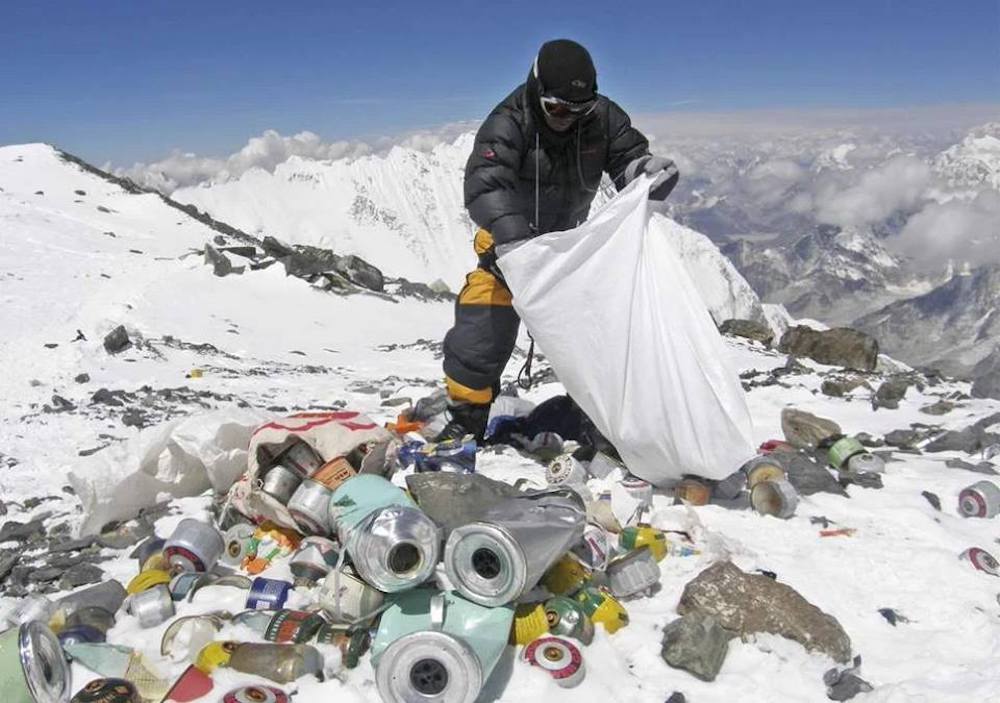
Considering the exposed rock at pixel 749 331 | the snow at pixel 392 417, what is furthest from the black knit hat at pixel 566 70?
the exposed rock at pixel 749 331

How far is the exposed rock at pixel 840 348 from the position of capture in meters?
13.7

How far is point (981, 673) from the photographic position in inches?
113

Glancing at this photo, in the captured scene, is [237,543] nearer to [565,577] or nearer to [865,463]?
[565,577]

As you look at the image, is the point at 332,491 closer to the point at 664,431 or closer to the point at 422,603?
the point at 422,603

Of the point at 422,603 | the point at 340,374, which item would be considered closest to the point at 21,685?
the point at 422,603

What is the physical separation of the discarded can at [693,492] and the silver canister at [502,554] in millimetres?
1436

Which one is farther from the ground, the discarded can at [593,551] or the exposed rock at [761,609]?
the discarded can at [593,551]

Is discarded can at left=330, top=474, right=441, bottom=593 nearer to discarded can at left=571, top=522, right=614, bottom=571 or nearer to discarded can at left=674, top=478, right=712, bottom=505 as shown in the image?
discarded can at left=571, top=522, right=614, bottom=571

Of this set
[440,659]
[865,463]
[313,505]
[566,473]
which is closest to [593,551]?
[566,473]

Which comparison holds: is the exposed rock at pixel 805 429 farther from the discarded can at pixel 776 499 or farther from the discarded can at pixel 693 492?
the discarded can at pixel 693 492

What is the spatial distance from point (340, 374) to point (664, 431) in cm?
837

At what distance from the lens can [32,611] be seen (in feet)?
11.0

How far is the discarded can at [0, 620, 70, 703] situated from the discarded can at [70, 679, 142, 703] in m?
0.10

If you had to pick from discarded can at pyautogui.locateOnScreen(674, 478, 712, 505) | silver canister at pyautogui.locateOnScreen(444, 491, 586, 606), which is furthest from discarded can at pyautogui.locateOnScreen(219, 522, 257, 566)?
discarded can at pyautogui.locateOnScreen(674, 478, 712, 505)
